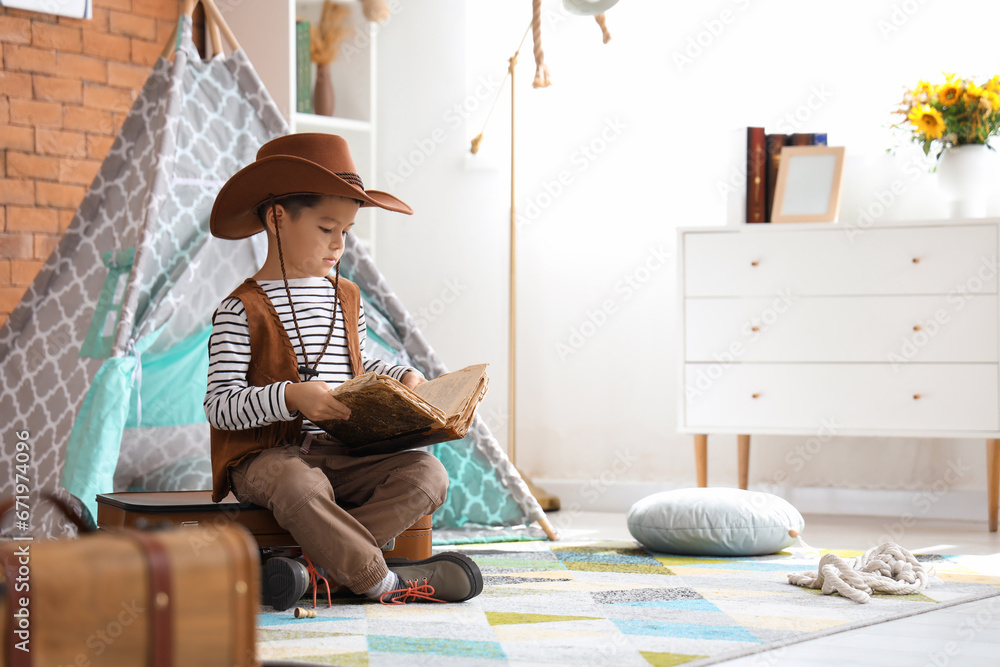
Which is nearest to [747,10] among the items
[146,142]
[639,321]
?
[639,321]

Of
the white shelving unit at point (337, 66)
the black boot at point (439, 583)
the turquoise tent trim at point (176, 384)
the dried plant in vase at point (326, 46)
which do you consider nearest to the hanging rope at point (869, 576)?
the black boot at point (439, 583)

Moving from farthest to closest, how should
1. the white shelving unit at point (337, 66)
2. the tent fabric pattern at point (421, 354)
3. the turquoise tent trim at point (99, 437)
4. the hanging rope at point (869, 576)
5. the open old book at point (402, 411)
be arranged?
the white shelving unit at point (337, 66) < the tent fabric pattern at point (421, 354) < the turquoise tent trim at point (99, 437) < the hanging rope at point (869, 576) < the open old book at point (402, 411)

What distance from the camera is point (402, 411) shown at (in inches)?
63.4

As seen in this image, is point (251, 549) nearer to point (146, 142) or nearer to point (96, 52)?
point (146, 142)

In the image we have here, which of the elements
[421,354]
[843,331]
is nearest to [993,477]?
[843,331]

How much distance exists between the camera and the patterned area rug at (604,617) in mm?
1362

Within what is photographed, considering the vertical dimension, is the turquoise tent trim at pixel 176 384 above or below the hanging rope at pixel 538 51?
below

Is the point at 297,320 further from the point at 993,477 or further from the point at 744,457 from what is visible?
the point at 993,477

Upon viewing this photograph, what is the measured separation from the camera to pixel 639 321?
3.37 metres

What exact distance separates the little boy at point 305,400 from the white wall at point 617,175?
5.11 ft

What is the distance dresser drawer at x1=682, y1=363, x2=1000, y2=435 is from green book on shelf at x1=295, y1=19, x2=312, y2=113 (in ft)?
5.29

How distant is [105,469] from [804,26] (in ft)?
8.14

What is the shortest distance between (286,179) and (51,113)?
2012 mm

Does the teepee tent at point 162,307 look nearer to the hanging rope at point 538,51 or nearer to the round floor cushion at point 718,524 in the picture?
the round floor cushion at point 718,524
